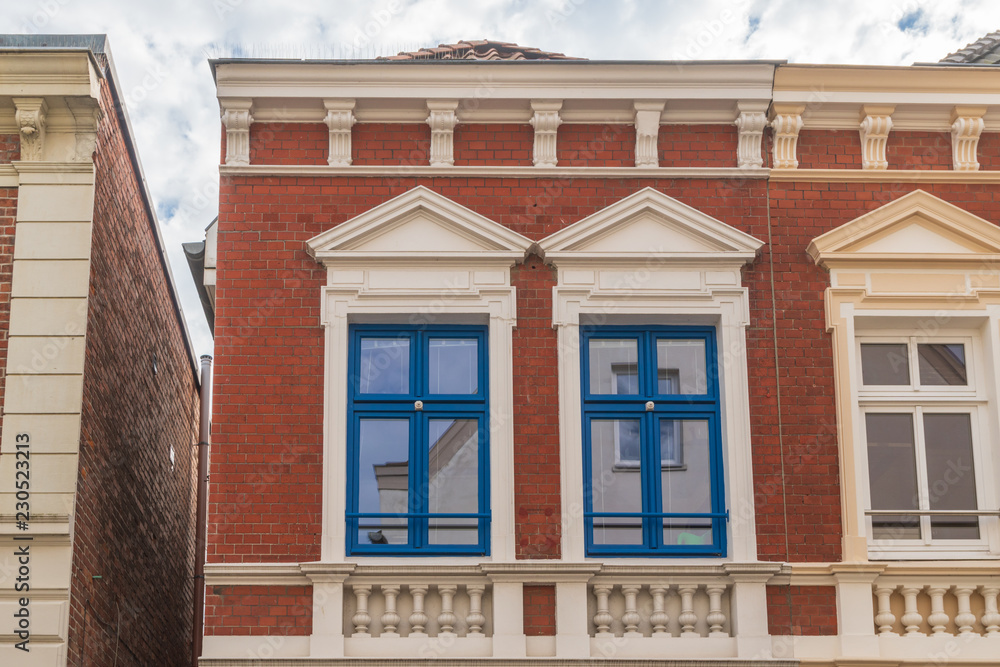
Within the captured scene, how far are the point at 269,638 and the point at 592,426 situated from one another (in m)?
3.41

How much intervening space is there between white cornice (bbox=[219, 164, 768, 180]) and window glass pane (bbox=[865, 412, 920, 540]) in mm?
2647

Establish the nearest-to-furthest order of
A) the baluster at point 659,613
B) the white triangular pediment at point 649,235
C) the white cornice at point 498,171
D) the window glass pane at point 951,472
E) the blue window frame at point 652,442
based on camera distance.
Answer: the baluster at point 659,613
the blue window frame at point 652,442
the window glass pane at point 951,472
the white triangular pediment at point 649,235
the white cornice at point 498,171

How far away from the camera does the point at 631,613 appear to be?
1240 cm

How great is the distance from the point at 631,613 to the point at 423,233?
3.95 meters

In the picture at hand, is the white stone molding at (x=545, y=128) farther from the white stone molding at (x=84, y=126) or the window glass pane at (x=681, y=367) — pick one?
the white stone molding at (x=84, y=126)

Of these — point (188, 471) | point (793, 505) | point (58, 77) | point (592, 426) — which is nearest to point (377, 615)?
point (592, 426)

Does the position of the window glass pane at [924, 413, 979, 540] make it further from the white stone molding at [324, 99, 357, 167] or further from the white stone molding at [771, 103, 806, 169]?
the white stone molding at [324, 99, 357, 167]

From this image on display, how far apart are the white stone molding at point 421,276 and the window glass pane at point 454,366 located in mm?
196

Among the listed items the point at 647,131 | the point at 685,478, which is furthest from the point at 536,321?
the point at 647,131

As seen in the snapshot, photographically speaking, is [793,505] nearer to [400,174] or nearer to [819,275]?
[819,275]

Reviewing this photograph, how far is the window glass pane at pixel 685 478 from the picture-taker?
12.9m

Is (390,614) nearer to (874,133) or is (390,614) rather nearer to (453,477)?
(453,477)

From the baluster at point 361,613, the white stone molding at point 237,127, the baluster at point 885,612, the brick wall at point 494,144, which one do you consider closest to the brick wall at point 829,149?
the brick wall at point 494,144

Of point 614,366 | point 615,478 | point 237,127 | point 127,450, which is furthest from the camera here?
point 127,450
